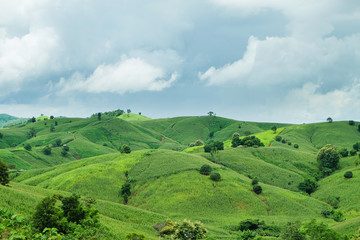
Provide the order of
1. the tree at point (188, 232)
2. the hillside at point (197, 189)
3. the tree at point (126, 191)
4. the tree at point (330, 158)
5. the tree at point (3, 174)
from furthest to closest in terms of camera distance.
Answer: the tree at point (330, 158), the tree at point (126, 191), the hillside at point (197, 189), the tree at point (3, 174), the tree at point (188, 232)

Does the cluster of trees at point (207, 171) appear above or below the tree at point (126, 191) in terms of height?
above

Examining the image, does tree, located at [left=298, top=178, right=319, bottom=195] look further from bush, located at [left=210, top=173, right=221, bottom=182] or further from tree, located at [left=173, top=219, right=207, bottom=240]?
tree, located at [left=173, top=219, right=207, bottom=240]

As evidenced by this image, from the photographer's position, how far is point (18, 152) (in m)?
159

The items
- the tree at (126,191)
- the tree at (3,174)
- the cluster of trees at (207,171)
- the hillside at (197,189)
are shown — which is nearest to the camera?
the tree at (3,174)

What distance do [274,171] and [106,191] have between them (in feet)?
219

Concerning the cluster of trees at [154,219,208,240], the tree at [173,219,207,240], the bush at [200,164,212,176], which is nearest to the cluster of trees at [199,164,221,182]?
the bush at [200,164,212,176]

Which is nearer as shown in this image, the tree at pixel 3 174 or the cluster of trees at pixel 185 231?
the cluster of trees at pixel 185 231

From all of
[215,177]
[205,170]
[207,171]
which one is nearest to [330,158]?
[207,171]

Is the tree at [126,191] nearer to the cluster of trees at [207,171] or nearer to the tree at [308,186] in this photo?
the cluster of trees at [207,171]

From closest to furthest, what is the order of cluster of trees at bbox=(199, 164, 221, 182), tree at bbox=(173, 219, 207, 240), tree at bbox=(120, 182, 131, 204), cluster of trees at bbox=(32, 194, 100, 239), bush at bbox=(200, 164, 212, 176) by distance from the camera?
cluster of trees at bbox=(32, 194, 100, 239) < tree at bbox=(173, 219, 207, 240) < tree at bbox=(120, 182, 131, 204) < cluster of trees at bbox=(199, 164, 221, 182) < bush at bbox=(200, 164, 212, 176)

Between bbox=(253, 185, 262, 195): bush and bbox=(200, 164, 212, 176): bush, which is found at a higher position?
bbox=(200, 164, 212, 176): bush

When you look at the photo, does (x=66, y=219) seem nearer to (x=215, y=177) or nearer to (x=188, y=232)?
(x=188, y=232)

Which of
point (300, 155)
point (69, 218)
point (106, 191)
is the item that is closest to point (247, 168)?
point (300, 155)

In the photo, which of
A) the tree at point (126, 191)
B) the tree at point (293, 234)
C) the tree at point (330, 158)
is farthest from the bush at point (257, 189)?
the tree at point (330, 158)
